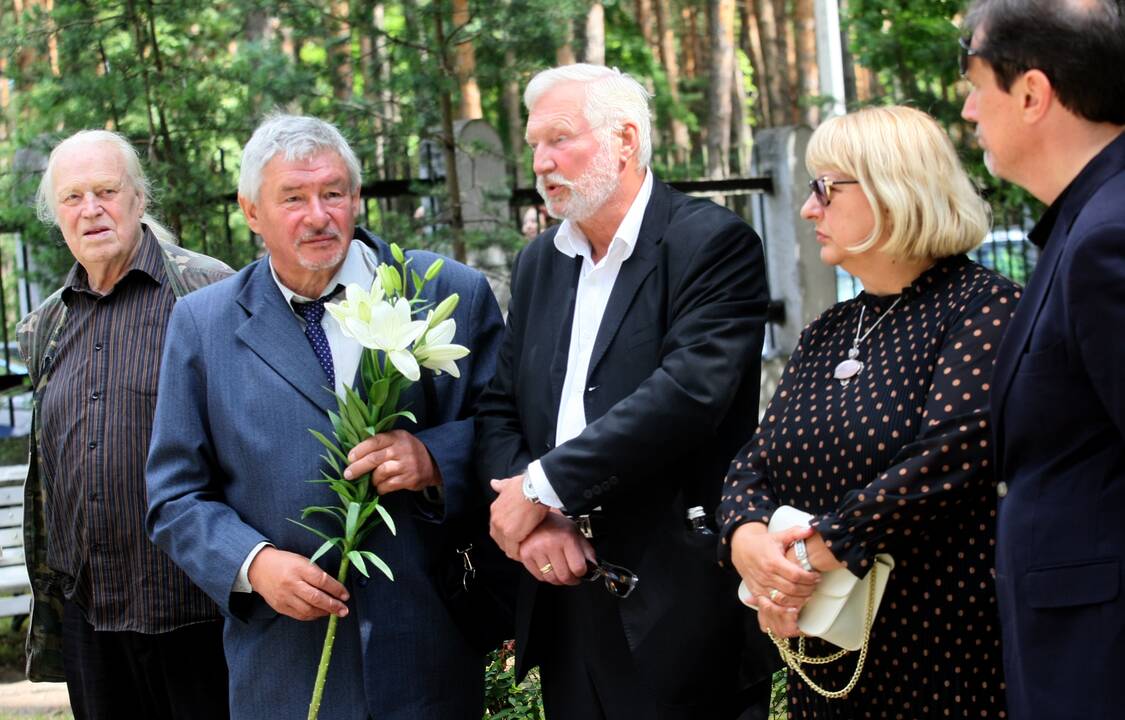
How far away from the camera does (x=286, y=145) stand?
3.85 meters

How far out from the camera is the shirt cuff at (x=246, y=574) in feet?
12.0

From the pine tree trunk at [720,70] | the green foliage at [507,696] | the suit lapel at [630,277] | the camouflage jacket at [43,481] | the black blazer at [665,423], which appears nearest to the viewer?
the black blazer at [665,423]

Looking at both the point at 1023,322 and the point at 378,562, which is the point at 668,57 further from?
the point at 1023,322

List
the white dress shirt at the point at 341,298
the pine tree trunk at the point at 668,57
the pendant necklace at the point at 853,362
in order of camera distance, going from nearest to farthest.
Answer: the pendant necklace at the point at 853,362
the white dress shirt at the point at 341,298
the pine tree trunk at the point at 668,57

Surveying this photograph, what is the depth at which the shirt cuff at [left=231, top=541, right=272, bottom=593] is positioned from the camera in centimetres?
366

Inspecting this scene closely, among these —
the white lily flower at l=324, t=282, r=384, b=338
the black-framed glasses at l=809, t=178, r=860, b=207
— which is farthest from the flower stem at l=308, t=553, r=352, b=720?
the black-framed glasses at l=809, t=178, r=860, b=207

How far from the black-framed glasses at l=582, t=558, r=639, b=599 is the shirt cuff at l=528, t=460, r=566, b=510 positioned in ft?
0.69

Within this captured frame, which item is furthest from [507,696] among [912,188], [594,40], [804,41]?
[804,41]

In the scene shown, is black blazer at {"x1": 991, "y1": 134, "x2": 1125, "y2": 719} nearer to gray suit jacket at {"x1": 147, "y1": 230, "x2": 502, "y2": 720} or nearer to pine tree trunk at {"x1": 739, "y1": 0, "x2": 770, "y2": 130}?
gray suit jacket at {"x1": 147, "y1": 230, "x2": 502, "y2": 720}

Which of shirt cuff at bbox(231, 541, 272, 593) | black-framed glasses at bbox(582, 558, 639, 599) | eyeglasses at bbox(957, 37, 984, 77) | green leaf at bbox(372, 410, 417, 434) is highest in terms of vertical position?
eyeglasses at bbox(957, 37, 984, 77)

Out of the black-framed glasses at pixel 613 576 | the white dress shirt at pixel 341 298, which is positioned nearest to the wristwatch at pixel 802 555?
the black-framed glasses at pixel 613 576

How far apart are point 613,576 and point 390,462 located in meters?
0.65

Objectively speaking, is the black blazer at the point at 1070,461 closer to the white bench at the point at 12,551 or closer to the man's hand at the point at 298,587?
the man's hand at the point at 298,587

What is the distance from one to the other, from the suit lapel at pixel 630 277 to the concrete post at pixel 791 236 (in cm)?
874
